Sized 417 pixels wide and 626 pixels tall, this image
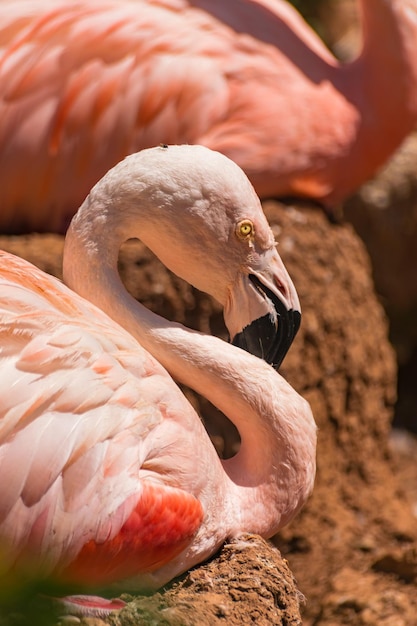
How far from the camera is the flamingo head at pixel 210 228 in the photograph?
2.50 m

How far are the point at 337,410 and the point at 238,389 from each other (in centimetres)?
172

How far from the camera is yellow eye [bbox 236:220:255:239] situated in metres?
2.55

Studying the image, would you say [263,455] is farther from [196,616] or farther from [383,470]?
[383,470]

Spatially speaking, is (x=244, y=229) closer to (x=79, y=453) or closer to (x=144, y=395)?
(x=144, y=395)

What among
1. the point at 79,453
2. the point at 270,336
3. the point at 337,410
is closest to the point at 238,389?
the point at 270,336

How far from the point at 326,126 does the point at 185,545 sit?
6.73ft

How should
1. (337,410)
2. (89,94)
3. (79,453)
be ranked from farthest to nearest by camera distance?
(337,410), (89,94), (79,453)

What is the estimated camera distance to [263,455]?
259 cm

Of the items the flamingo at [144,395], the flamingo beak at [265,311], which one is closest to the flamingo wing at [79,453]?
the flamingo at [144,395]

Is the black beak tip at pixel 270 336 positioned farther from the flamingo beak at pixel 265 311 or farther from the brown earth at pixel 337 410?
the brown earth at pixel 337 410

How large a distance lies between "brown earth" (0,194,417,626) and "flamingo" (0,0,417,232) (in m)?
0.22

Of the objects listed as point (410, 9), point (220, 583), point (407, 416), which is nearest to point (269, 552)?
point (220, 583)

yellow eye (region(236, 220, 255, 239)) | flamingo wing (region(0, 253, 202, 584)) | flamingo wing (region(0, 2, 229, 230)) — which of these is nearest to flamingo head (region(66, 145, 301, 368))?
yellow eye (region(236, 220, 255, 239))

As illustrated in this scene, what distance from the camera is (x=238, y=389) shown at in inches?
102
